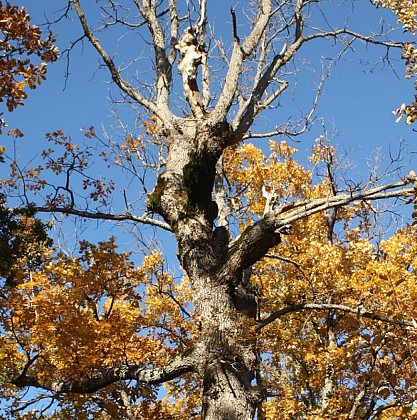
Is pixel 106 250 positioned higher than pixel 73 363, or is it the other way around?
pixel 106 250

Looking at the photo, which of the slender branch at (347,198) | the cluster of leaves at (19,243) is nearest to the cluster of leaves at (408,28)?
the slender branch at (347,198)

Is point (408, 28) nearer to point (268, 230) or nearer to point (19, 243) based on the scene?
point (268, 230)

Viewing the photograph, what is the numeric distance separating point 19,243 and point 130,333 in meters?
2.29

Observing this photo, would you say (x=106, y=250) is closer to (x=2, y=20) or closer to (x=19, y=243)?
(x=19, y=243)

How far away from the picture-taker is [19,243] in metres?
7.43

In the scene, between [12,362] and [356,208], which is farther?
[356,208]

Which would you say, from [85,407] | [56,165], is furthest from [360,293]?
[56,165]

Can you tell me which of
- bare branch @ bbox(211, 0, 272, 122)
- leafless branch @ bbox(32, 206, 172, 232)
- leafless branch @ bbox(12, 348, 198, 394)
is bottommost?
leafless branch @ bbox(12, 348, 198, 394)

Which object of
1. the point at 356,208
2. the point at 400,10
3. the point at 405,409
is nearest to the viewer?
the point at 405,409

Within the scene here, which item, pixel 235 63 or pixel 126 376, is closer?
pixel 126 376

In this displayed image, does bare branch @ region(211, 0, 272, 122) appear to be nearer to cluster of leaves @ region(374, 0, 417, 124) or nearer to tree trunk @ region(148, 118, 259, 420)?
tree trunk @ region(148, 118, 259, 420)

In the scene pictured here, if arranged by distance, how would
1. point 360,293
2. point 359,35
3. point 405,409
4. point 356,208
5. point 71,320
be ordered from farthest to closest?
point 356,208, point 360,293, point 359,35, point 71,320, point 405,409

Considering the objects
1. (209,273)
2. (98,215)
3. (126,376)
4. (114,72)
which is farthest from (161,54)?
(126,376)

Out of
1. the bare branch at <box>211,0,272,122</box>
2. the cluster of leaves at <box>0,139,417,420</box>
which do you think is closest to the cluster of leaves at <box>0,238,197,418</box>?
the cluster of leaves at <box>0,139,417,420</box>
